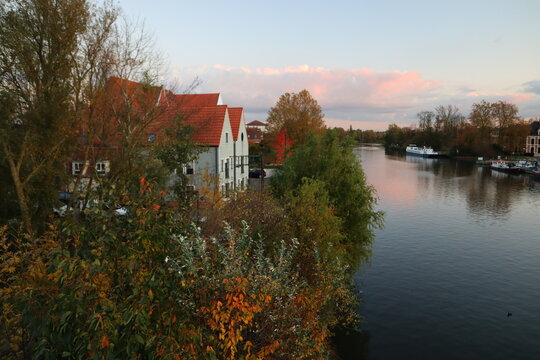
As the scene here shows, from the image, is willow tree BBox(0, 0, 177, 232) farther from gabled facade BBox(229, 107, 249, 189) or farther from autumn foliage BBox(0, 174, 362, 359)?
gabled facade BBox(229, 107, 249, 189)

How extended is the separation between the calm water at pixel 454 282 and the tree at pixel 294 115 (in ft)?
84.0

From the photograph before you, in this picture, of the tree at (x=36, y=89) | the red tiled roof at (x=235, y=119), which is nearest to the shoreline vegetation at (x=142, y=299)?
the tree at (x=36, y=89)

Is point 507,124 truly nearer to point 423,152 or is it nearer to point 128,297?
point 423,152

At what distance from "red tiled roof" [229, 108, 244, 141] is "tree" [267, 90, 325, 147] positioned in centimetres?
2649

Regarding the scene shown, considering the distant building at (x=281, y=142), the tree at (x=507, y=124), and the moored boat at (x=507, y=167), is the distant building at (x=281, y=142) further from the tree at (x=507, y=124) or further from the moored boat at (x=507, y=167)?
the tree at (x=507, y=124)

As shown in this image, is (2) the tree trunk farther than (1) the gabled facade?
No

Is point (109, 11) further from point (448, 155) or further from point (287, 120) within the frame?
point (448, 155)

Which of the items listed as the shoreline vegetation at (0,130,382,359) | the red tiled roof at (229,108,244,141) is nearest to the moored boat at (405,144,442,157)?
the red tiled roof at (229,108,244,141)

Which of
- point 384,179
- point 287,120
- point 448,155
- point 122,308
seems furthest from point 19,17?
point 448,155

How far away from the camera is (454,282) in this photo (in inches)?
1136

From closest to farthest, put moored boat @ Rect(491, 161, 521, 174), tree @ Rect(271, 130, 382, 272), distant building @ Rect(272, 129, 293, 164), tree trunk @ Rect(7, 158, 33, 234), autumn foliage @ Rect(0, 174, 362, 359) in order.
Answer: autumn foliage @ Rect(0, 174, 362, 359)
tree trunk @ Rect(7, 158, 33, 234)
tree @ Rect(271, 130, 382, 272)
distant building @ Rect(272, 129, 293, 164)
moored boat @ Rect(491, 161, 521, 174)

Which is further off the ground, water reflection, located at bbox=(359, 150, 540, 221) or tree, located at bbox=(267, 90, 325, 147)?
tree, located at bbox=(267, 90, 325, 147)

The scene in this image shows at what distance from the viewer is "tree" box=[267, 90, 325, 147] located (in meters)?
73.1

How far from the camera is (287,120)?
74.0 m
